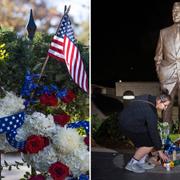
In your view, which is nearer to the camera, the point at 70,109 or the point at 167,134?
the point at 70,109

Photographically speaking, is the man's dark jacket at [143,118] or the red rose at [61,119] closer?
the red rose at [61,119]

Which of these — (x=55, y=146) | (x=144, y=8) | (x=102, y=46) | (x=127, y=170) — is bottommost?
(x=127, y=170)

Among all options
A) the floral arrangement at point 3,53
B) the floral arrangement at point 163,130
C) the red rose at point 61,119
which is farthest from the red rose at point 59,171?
the floral arrangement at point 163,130

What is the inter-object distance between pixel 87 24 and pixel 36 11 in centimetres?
46

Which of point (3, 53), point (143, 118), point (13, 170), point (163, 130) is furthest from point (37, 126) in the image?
point (163, 130)

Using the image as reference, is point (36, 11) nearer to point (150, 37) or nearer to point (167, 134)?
point (167, 134)

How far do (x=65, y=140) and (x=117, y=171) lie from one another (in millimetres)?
2277

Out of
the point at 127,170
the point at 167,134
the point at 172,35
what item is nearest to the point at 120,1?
the point at 172,35

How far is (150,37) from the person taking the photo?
702cm

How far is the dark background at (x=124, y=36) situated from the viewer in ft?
22.7

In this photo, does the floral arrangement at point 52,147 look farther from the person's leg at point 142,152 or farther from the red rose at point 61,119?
the person's leg at point 142,152

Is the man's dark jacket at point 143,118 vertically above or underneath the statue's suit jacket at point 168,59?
underneath

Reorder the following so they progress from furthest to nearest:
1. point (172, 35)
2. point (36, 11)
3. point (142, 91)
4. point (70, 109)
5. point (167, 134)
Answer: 1. point (142, 91)
2. point (172, 35)
3. point (167, 134)
4. point (36, 11)
5. point (70, 109)

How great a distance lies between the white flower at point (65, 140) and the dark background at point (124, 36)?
3.90 meters
